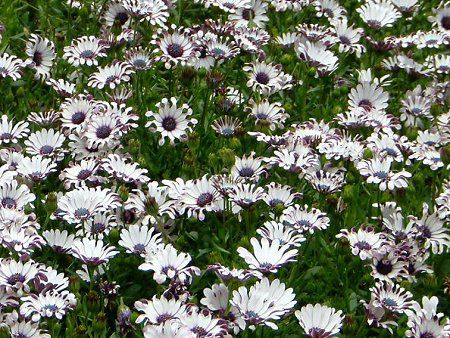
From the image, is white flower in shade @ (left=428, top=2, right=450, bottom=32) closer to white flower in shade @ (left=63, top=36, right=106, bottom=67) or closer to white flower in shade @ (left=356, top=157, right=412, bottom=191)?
white flower in shade @ (left=356, top=157, right=412, bottom=191)

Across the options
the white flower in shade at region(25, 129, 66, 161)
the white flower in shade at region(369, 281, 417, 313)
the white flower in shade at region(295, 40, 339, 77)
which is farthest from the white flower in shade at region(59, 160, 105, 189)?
the white flower in shade at region(295, 40, 339, 77)

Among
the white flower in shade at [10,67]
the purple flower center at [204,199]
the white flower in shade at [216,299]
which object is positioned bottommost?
the white flower in shade at [216,299]

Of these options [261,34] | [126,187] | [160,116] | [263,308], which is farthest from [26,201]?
[261,34]

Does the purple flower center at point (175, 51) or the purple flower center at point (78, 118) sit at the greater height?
the purple flower center at point (175, 51)

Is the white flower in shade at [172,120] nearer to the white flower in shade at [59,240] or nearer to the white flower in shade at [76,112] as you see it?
the white flower in shade at [76,112]

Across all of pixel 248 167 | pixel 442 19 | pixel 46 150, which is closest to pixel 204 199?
pixel 248 167

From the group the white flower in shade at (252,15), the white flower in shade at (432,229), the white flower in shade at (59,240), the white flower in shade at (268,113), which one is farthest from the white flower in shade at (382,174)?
the white flower in shade at (252,15)

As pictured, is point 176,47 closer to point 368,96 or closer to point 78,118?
point 78,118
